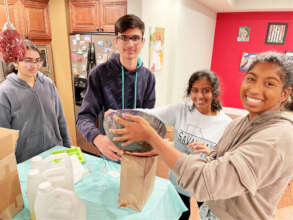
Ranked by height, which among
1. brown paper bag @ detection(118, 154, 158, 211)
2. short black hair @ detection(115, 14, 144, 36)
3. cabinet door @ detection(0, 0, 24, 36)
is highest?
cabinet door @ detection(0, 0, 24, 36)

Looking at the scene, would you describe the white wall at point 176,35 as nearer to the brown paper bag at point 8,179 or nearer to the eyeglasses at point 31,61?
the eyeglasses at point 31,61

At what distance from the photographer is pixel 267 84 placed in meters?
0.70

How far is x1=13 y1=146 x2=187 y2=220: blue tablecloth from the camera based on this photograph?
0.94m

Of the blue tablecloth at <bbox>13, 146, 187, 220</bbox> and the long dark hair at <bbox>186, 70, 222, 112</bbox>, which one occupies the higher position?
the long dark hair at <bbox>186, 70, 222, 112</bbox>

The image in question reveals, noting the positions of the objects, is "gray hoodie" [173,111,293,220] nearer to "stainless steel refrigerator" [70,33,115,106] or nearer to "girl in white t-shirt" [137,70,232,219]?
"girl in white t-shirt" [137,70,232,219]

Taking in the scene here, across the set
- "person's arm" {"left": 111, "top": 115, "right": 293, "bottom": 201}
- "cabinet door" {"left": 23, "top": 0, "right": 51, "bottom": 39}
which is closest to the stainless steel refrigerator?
"cabinet door" {"left": 23, "top": 0, "right": 51, "bottom": 39}

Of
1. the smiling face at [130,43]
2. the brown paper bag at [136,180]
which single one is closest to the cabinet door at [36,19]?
the smiling face at [130,43]

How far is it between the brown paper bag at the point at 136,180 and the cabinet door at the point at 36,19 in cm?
263

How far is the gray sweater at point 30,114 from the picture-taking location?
4.94 feet

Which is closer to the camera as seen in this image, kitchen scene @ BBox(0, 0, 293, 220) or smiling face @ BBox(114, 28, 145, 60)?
kitchen scene @ BBox(0, 0, 293, 220)

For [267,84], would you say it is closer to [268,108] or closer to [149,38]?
[268,108]

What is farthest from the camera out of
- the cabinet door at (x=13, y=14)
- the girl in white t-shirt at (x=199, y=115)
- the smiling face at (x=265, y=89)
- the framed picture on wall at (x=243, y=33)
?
the framed picture on wall at (x=243, y=33)

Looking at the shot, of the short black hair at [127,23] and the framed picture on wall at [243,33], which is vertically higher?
the framed picture on wall at [243,33]

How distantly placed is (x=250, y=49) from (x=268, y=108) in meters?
4.43
